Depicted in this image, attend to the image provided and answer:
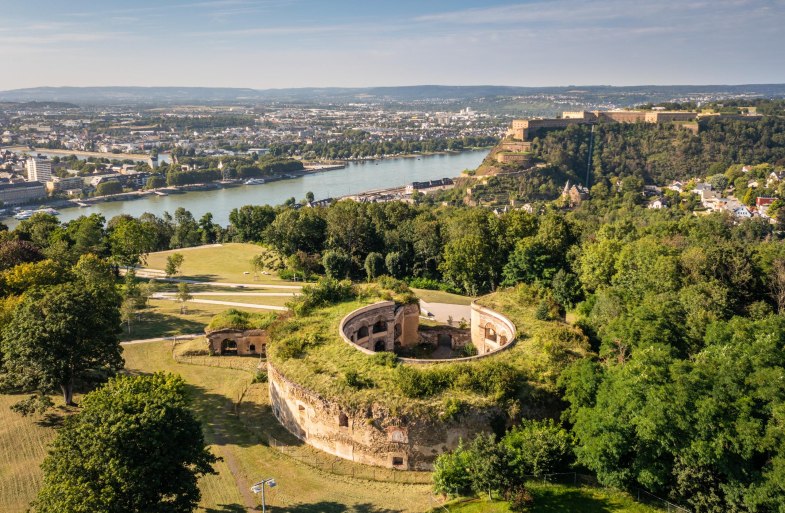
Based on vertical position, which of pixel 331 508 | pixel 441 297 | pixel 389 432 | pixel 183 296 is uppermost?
pixel 183 296

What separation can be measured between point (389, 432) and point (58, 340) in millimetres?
12736

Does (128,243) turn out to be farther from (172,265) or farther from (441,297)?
(441,297)

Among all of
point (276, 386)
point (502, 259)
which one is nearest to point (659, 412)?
point (276, 386)

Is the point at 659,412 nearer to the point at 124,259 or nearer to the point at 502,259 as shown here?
the point at 502,259

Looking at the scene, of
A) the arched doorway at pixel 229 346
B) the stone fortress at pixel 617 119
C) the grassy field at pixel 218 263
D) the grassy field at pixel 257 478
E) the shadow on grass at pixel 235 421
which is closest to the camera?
the grassy field at pixel 257 478

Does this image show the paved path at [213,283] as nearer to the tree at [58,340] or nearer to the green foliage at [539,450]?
the tree at [58,340]

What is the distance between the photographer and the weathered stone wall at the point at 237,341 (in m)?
28.3

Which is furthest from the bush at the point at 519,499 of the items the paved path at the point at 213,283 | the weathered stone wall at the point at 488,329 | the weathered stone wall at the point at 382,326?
the paved path at the point at 213,283

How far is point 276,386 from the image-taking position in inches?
875

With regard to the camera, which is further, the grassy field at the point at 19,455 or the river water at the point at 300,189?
the river water at the point at 300,189

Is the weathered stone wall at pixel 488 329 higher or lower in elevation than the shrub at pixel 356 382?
lower

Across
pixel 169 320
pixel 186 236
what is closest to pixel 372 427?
pixel 169 320

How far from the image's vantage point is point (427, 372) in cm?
2009

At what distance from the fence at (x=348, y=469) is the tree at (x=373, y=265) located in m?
22.8
